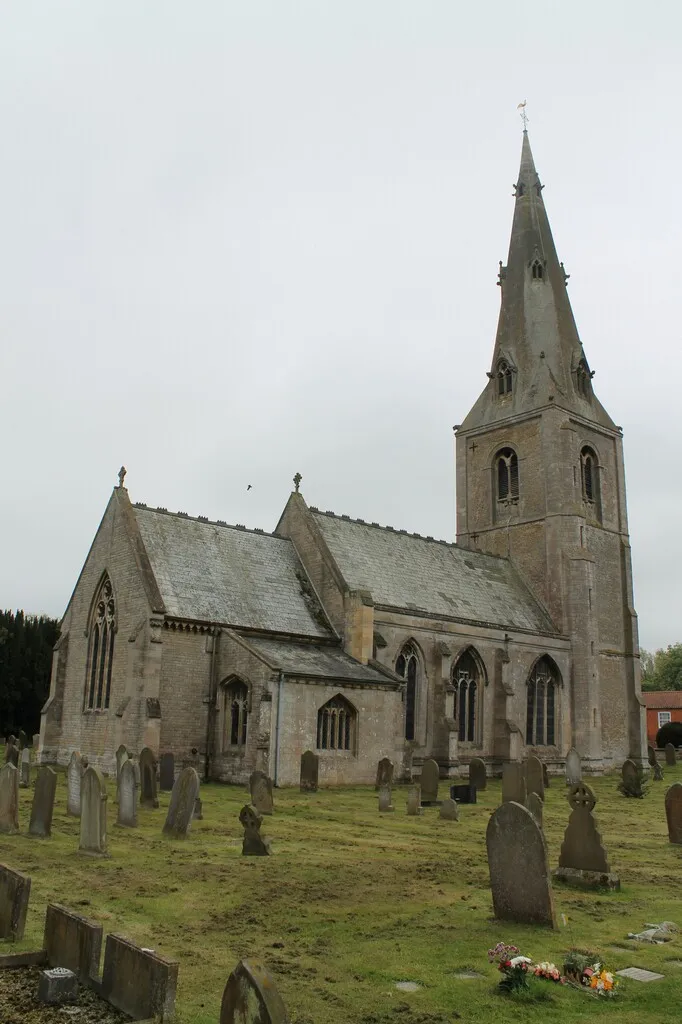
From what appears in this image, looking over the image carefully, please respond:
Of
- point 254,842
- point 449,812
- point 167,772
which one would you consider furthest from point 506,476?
point 254,842

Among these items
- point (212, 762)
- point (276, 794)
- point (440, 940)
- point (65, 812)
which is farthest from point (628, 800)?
point (440, 940)

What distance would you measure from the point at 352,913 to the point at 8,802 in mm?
7679

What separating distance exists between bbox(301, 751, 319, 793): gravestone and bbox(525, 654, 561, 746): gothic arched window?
46.6 feet

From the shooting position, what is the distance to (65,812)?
1727cm

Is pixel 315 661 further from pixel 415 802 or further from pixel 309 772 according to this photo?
pixel 415 802

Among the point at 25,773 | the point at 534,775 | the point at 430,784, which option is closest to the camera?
the point at 534,775

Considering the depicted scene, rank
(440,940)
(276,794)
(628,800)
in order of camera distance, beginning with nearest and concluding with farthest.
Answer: (440,940), (276,794), (628,800)

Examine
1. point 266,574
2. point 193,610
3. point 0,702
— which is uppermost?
point 266,574

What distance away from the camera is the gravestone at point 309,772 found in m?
23.2

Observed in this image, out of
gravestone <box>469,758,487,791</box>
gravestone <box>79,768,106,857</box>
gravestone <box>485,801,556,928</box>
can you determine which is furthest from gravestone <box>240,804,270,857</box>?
gravestone <box>469,758,487,791</box>

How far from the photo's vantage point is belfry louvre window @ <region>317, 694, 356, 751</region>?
82.5 feet

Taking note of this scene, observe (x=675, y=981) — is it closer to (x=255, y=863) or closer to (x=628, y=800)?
(x=255, y=863)

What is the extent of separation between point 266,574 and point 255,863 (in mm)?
18656

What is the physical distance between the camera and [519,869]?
859 centimetres
